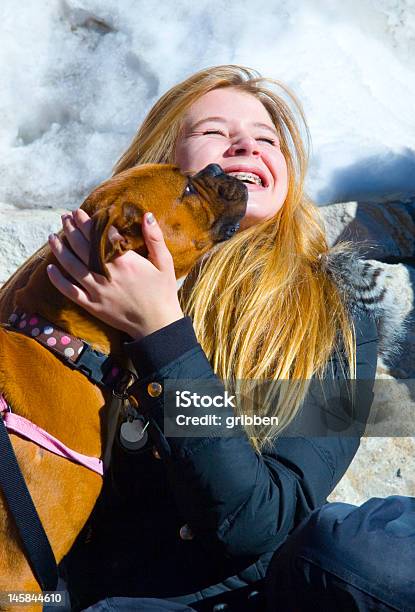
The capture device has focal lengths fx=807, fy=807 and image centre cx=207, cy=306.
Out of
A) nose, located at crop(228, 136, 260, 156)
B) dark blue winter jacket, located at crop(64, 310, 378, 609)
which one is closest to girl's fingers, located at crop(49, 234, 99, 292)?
dark blue winter jacket, located at crop(64, 310, 378, 609)

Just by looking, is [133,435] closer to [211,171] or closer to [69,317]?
[69,317]

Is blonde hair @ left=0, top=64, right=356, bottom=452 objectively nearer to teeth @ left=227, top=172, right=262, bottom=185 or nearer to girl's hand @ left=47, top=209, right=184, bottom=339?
teeth @ left=227, top=172, right=262, bottom=185

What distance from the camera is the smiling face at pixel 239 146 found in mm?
2574

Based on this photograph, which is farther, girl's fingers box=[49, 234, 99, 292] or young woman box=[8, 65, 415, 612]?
girl's fingers box=[49, 234, 99, 292]

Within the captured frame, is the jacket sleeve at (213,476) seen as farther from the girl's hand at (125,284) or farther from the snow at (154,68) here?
the snow at (154,68)

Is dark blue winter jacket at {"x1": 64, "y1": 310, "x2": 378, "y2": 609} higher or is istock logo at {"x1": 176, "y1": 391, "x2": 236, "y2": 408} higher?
istock logo at {"x1": 176, "y1": 391, "x2": 236, "y2": 408}

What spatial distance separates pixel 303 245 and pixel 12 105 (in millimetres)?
2499

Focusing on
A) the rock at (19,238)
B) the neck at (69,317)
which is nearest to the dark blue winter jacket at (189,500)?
the neck at (69,317)

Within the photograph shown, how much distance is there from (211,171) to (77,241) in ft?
1.77

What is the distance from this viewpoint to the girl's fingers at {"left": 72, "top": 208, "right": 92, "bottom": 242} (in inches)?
79.0

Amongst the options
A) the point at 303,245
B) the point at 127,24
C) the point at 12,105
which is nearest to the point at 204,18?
the point at 127,24

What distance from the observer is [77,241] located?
2.01 metres

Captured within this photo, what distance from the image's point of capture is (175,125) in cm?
282

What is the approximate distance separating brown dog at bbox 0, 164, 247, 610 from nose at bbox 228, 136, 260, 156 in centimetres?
45
